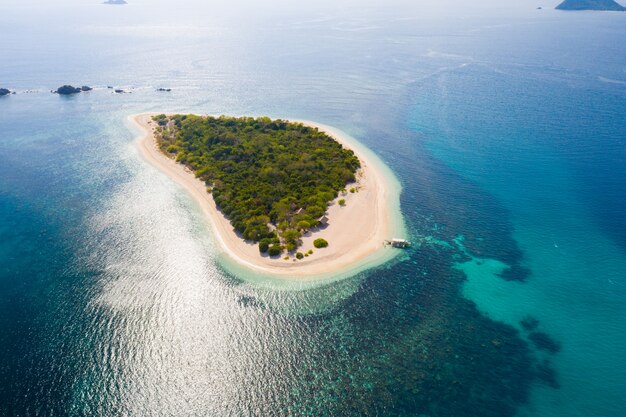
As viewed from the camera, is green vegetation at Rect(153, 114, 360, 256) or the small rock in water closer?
green vegetation at Rect(153, 114, 360, 256)

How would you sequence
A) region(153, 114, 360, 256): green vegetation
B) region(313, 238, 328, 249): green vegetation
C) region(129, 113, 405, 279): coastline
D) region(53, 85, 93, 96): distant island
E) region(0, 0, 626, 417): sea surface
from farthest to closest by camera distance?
region(53, 85, 93, 96): distant island < region(153, 114, 360, 256): green vegetation < region(313, 238, 328, 249): green vegetation < region(129, 113, 405, 279): coastline < region(0, 0, 626, 417): sea surface

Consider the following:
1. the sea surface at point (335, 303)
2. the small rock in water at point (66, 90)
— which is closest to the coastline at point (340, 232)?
the sea surface at point (335, 303)

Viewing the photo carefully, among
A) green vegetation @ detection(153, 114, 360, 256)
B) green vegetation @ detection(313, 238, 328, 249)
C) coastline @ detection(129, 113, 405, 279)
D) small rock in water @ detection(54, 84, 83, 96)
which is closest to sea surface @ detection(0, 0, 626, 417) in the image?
coastline @ detection(129, 113, 405, 279)

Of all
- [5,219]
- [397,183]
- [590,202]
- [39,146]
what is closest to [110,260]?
[5,219]

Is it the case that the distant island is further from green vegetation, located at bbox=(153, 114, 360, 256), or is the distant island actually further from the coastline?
the coastline

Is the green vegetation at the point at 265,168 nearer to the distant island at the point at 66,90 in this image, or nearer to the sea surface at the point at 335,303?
the sea surface at the point at 335,303

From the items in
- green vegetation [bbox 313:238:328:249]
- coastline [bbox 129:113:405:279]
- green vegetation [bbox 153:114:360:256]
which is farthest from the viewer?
green vegetation [bbox 153:114:360:256]

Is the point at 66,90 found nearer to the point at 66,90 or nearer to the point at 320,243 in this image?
the point at 66,90
